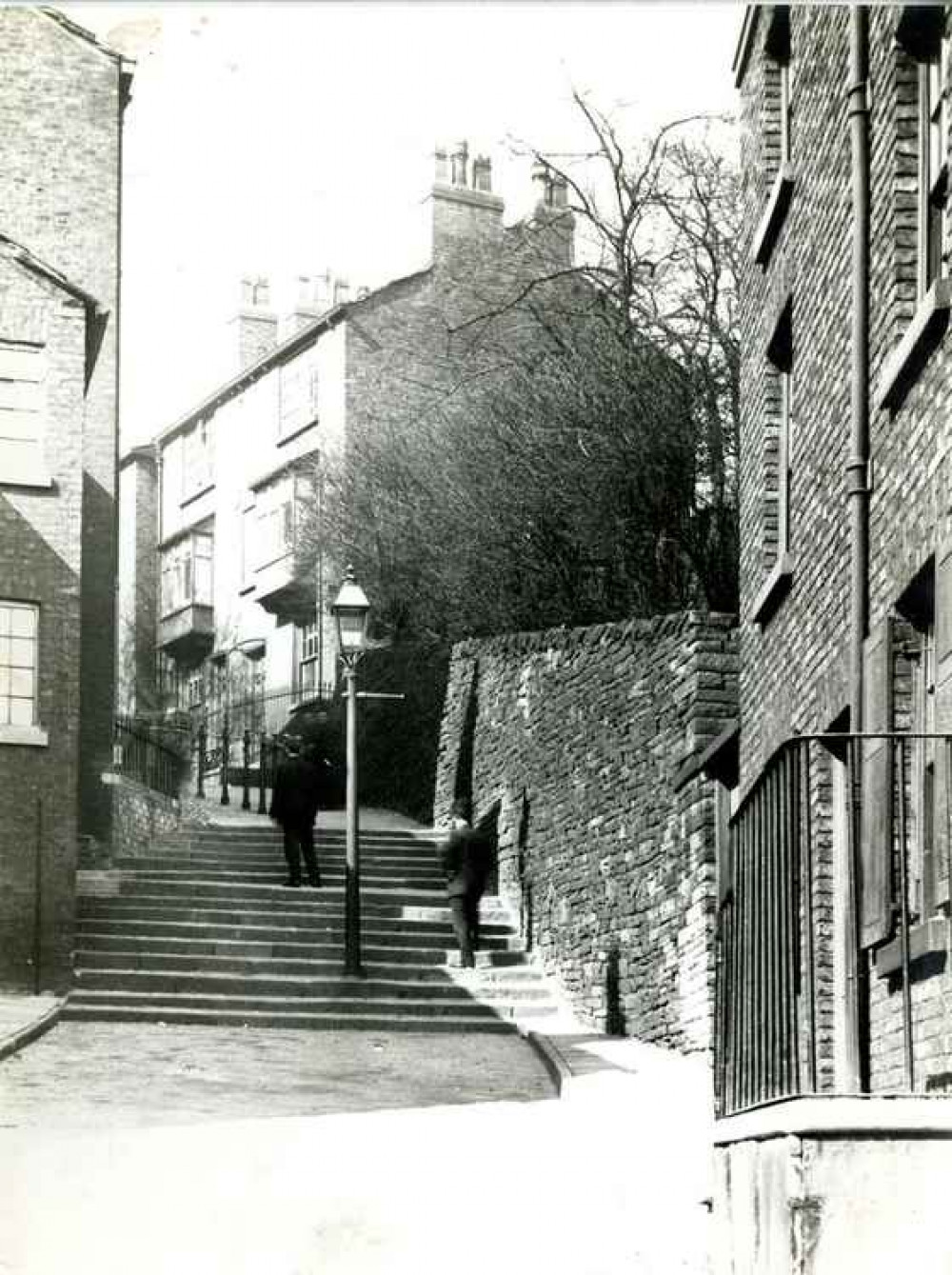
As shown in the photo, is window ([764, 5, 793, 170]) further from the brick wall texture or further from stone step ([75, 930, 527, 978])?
stone step ([75, 930, 527, 978])

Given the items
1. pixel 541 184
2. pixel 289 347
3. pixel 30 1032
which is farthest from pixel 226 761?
pixel 289 347

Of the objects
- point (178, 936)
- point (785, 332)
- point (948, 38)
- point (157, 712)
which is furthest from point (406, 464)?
point (948, 38)

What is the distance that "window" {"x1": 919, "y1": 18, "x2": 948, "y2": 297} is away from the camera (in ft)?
29.2

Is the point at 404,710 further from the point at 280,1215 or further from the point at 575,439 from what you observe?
the point at 280,1215

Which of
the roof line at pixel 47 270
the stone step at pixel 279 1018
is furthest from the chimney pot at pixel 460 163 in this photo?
the stone step at pixel 279 1018

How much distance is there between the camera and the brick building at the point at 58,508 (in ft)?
59.7

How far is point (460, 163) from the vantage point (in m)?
29.7

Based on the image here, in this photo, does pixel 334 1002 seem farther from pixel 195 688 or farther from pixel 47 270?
pixel 47 270

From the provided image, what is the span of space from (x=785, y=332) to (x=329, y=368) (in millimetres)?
19798

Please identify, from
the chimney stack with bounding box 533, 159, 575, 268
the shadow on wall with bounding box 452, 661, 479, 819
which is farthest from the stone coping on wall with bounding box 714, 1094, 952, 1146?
the chimney stack with bounding box 533, 159, 575, 268

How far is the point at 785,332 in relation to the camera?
12.7 m

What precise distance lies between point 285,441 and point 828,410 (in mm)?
20488

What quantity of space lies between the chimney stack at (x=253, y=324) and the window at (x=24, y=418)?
115 inches

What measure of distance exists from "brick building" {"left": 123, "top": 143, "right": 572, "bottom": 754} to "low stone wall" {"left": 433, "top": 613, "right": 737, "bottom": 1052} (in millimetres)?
1815
